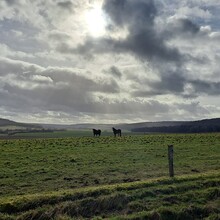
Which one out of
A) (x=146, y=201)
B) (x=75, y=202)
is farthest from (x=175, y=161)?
(x=75, y=202)

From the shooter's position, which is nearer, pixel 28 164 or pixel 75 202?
pixel 75 202

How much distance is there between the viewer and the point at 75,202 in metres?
14.0

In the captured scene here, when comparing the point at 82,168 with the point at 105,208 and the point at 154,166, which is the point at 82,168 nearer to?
the point at 154,166

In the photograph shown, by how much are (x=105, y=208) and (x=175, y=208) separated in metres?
2.84

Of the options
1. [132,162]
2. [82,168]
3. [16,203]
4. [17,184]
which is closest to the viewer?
[16,203]

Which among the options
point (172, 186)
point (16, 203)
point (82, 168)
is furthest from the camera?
point (82, 168)

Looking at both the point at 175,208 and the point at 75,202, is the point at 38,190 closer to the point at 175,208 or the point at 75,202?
the point at 75,202

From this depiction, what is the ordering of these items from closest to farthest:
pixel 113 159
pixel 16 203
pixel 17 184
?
pixel 16 203, pixel 17 184, pixel 113 159

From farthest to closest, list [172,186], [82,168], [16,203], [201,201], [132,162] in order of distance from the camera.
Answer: [132,162]
[82,168]
[172,186]
[201,201]
[16,203]

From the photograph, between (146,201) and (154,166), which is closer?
(146,201)

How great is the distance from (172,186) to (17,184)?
8315 mm

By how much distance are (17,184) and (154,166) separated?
9.57 m

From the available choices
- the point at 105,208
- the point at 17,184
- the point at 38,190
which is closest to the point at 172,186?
the point at 105,208

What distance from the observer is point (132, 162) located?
26.0 m
